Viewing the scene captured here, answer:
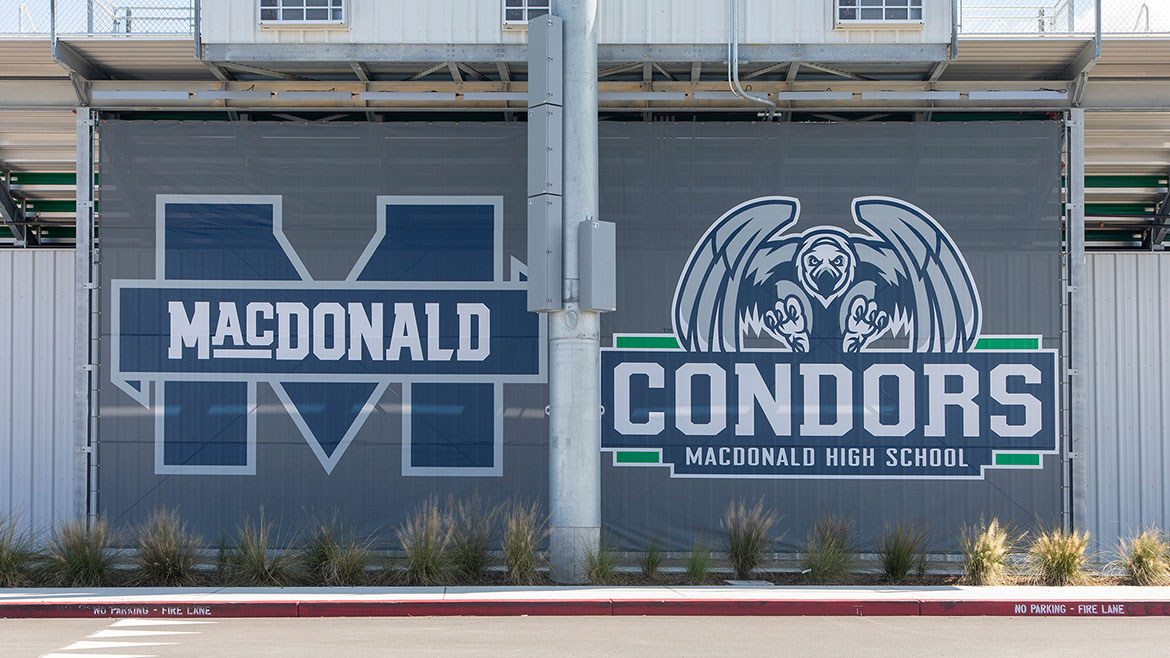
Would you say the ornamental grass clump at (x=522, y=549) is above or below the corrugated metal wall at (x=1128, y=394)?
below

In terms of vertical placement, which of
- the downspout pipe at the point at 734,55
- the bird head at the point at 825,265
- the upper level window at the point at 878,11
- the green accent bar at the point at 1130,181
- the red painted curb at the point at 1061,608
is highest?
the upper level window at the point at 878,11

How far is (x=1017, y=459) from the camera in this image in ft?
48.7

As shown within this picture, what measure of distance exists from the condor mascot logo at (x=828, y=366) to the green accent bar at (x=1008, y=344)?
2 cm

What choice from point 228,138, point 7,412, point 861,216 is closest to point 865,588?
point 861,216

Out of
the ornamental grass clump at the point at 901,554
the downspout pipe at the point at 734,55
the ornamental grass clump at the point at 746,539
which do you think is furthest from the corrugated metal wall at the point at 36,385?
the ornamental grass clump at the point at 901,554

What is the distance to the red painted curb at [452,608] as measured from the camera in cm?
1112

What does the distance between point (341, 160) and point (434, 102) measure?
4.77ft

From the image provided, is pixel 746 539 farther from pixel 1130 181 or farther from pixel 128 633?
pixel 1130 181

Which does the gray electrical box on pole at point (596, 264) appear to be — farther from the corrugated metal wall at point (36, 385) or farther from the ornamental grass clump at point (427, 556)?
the corrugated metal wall at point (36, 385)

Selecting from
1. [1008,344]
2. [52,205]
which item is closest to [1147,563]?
[1008,344]

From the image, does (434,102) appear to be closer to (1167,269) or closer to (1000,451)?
(1000,451)

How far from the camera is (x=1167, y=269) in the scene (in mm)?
16781

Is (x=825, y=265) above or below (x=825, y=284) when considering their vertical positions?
above

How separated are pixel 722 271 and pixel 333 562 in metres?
6.14
